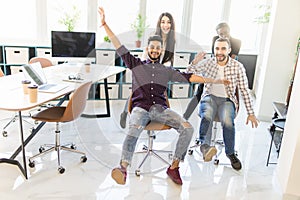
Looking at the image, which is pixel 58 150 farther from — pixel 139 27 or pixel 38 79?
pixel 139 27

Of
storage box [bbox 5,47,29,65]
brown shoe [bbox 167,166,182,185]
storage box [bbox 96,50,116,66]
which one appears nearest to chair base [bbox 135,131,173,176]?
brown shoe [bbox 167,166,182,185]

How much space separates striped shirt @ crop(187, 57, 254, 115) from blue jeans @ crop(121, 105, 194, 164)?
0.57m

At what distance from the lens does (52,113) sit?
2707mm

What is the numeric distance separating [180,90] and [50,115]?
2.79m

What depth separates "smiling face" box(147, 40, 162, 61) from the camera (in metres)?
2.63

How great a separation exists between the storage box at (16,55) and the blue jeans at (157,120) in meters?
2.52

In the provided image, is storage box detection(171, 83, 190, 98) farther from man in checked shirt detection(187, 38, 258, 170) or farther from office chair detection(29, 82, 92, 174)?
office chair detection(29, 82, 92, 174)

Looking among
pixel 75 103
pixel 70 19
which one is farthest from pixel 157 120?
pixel 70 19

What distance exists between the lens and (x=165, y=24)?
3.12 metres

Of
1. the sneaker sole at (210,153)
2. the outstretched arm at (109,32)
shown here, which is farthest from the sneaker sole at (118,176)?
the outstretched arm at (109,32)

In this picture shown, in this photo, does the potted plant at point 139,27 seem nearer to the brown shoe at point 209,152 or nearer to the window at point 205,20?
the window at point 205,20

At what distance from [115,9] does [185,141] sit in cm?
313

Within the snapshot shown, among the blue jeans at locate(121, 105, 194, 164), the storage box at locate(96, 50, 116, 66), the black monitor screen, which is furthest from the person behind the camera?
the storage box at locate(96, 50, 116, 66)

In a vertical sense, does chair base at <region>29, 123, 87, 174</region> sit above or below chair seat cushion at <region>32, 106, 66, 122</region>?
below
